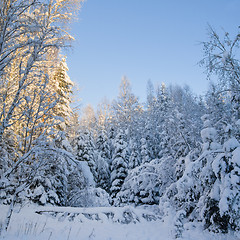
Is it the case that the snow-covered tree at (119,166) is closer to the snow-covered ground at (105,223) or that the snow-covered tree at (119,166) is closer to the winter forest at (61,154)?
the winter forest at (61,154)

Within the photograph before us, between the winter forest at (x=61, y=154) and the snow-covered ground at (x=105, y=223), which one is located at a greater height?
the winter forest at (x=61, y=154)

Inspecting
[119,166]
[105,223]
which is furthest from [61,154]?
[119,166]

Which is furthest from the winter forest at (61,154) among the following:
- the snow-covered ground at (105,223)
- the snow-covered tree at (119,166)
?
the snow-covered tree at (119,166)

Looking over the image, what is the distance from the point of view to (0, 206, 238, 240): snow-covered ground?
653 cm

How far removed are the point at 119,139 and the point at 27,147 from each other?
14.4 meters

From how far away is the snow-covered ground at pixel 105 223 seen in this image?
257 inches

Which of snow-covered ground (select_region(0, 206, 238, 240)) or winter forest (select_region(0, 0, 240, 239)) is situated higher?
winter forest (select_region(0, 0, 240, 239))

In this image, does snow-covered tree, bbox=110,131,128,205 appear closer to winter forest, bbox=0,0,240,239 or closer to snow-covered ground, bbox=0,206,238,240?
winter forest, bbox=0,0,240,239

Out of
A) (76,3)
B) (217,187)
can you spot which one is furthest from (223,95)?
(76,3)

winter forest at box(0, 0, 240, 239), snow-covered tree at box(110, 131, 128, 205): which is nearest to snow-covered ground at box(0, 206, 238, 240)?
winter forest at box(0, 0, 240, 239)

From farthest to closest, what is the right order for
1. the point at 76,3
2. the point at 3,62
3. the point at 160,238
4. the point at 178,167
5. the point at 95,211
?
the point at 178,167 → the point at 95,211 → the point at 76,3 → the point at 160,238 → the point at 3,62

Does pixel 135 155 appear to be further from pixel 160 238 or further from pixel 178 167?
pixel 160 238

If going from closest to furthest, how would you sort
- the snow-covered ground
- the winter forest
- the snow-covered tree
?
the winter forest
the snow-covered ground
the snow-covered tree

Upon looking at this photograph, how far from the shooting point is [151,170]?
489 inches
